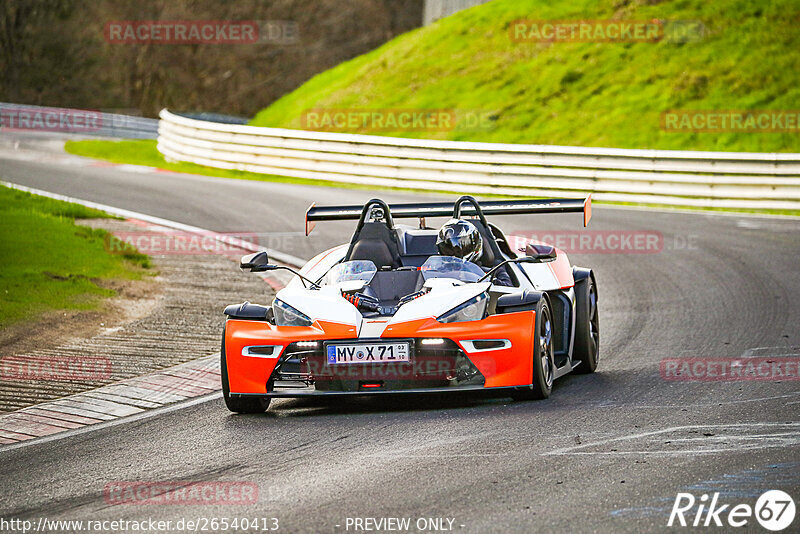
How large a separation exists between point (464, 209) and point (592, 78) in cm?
2143

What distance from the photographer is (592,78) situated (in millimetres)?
30109

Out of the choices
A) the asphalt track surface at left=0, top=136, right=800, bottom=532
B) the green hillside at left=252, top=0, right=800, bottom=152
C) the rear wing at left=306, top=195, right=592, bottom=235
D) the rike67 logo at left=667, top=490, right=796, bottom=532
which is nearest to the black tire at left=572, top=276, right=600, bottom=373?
the asphalt track surface at left=0, top=136, right=800, bottom=532

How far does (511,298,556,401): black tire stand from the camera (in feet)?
25.2

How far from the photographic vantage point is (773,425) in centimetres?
692

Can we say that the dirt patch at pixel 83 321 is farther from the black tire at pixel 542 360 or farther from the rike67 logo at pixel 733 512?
the rike67 logo at pixel 733 512

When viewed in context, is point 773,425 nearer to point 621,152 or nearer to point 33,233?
point 33,233

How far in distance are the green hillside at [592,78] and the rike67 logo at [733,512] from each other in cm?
2084

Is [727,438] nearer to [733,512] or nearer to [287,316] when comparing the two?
[733,512]

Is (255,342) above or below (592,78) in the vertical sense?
below

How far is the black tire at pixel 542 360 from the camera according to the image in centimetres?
768

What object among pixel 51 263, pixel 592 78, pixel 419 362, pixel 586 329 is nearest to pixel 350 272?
pixel 419 362

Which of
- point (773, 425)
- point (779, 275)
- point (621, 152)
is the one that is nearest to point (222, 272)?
point (779, 275)

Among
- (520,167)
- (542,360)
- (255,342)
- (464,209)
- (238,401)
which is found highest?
(520,167)

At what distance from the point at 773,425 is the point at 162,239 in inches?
456
